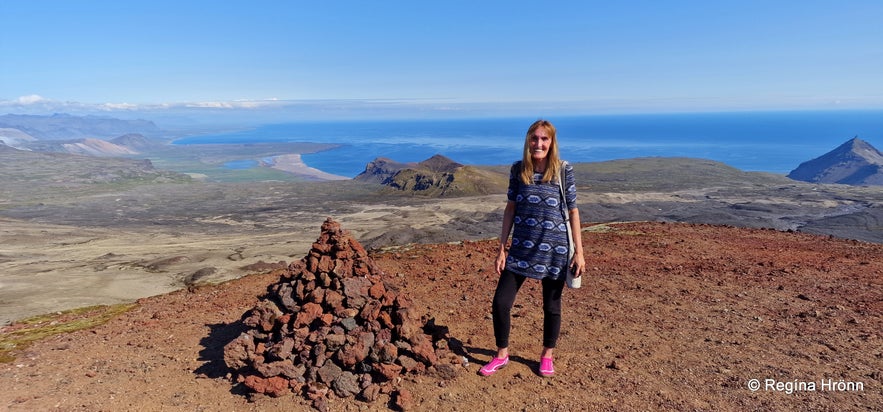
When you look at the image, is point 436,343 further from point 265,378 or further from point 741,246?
point 741,246

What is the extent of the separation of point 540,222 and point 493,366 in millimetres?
1778

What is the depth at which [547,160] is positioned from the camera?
459cm

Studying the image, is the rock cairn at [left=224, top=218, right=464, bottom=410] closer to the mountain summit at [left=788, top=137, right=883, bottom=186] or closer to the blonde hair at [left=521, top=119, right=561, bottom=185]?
the blonde hair at [left=521, top=119, right=561, bottom=185]


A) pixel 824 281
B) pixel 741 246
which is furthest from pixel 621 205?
pixel 824 281

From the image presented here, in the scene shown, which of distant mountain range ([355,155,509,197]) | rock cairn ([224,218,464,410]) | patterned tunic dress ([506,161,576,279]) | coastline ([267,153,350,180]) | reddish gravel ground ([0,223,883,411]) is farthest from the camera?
coastline ([267,153,350,180])

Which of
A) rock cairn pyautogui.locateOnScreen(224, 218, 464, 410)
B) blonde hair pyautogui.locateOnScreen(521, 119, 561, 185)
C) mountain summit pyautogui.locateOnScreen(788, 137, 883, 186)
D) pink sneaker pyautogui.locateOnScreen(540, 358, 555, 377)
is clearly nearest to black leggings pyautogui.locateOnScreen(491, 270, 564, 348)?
pink sneaker pyautogui.locateOnScreen(540, 358, 555, 377)

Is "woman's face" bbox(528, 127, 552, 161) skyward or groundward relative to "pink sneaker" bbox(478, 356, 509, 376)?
skyward

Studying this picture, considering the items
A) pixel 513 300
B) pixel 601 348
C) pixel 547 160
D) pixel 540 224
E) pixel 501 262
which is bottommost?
pixel 601 348

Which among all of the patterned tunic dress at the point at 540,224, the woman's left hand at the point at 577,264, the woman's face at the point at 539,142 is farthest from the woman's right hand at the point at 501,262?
the woman's face at the point at 539,142

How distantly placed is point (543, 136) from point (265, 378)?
3.93 metres

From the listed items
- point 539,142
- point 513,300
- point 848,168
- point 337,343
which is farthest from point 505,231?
point 848,168

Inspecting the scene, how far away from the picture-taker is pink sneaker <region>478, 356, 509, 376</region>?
5.25m

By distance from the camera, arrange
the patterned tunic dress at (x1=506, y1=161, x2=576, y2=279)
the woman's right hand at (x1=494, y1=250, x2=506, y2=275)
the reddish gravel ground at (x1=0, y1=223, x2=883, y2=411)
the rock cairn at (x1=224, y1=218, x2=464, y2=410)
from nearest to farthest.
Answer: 1. the patterned tunic dress at (x1=506, y1=161, x2=576, y2=279)
2. the woman's right hand at (x1=494, y1=250, x2=506, y2=275)
3. the reddish gravel ground at (x1=0, y1=223, x2=883, y2=411)
4. the rock cairn at (x1=224, y1=218, x2=464, y2=410)

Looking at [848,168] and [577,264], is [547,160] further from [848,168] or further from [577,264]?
[848,168]
